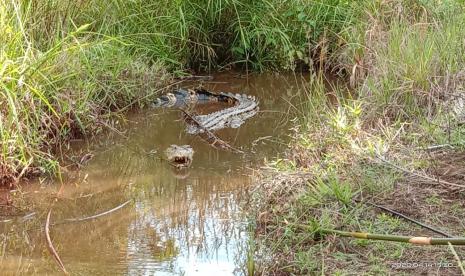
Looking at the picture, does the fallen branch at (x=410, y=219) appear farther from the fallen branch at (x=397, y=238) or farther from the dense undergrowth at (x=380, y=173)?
the fallen branch at (x=397, y=238)

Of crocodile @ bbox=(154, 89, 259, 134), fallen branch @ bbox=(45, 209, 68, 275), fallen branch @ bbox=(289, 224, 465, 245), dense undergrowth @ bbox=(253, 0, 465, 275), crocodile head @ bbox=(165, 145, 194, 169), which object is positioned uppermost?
fallen branch @ bbox=(289, 224, 465, 245)

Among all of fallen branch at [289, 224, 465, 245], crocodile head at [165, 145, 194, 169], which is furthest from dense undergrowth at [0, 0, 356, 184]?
fallen branch at [289, 224, 465, 245]

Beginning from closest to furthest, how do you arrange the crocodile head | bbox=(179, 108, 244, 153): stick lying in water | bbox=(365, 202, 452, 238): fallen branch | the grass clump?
bbox=(365, 202, 452, 238): fallen branch
the grass clump
the crocodile head
bbox=(179, 108, 244, 153): stick lying in water

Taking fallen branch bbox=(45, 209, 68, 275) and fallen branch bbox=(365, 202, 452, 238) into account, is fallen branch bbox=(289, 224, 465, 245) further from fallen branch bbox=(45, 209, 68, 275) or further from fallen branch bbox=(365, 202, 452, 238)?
fallen branch bbox=(45, 209, 68, 275)

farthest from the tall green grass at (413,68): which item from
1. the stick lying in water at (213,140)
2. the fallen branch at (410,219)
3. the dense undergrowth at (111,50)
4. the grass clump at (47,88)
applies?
the grass clump at (47,88)

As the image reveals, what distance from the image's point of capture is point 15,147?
3881 millimetres

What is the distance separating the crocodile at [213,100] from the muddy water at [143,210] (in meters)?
0.17

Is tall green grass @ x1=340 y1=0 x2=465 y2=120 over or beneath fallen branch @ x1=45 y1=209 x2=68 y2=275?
over

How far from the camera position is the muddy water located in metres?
3.05

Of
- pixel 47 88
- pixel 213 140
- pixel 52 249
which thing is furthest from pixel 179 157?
pixel 52 249

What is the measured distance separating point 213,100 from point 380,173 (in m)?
3.67

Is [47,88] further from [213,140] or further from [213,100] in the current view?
[213,100]

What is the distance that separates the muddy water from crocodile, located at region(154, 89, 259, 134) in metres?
0.17

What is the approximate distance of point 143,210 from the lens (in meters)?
3.70
